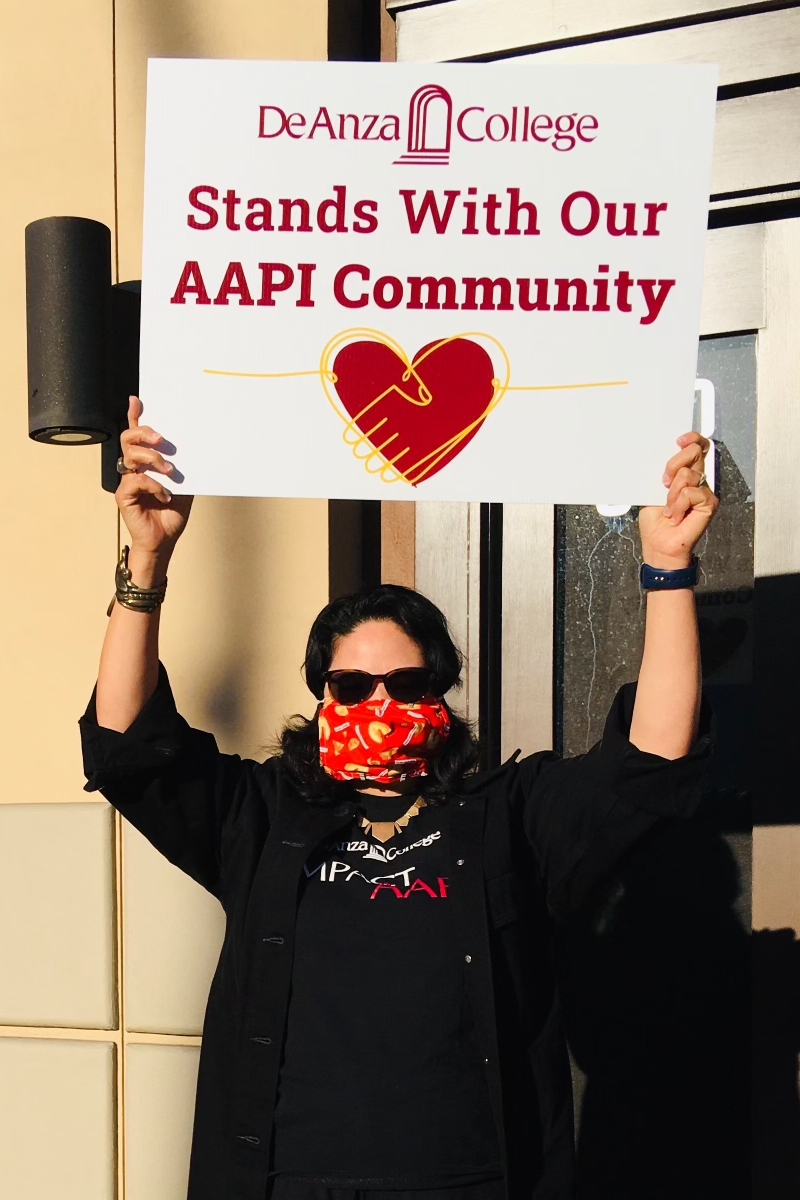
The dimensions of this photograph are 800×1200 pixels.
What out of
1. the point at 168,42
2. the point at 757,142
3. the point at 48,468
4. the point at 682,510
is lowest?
the point at 682,510

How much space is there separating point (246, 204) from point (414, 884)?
1109 mm

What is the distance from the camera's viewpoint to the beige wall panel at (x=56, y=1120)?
10.1 ft

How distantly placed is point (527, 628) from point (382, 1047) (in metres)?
1.50

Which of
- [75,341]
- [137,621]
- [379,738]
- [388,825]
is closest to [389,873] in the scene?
[388,825]

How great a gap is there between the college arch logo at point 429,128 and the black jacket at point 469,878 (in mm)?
911

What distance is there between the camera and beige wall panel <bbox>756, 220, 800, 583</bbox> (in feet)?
9.51

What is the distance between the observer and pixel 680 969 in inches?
117

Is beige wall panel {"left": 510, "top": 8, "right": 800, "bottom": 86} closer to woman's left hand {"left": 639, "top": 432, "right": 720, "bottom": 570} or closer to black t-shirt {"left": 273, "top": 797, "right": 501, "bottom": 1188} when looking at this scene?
woman's left hand {"left": 639, "top": 432, "right": 720, "bottom": 570}

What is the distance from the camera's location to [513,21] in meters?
3.08

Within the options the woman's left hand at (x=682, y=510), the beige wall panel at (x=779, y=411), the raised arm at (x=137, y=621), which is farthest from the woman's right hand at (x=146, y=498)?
the beige wall panel at (x=779, y=411)

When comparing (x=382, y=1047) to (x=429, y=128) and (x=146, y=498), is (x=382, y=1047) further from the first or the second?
(x=429, y=128)

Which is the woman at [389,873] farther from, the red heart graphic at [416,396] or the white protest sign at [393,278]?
the red heart graphic at [416,396]

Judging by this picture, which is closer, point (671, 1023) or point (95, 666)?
point (671, 1023)

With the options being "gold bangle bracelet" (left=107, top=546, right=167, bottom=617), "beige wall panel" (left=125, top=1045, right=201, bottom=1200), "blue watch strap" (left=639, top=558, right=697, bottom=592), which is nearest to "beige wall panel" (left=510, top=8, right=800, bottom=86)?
"blue watch strap" (left=639, top=558, right=697, bottom=592)
